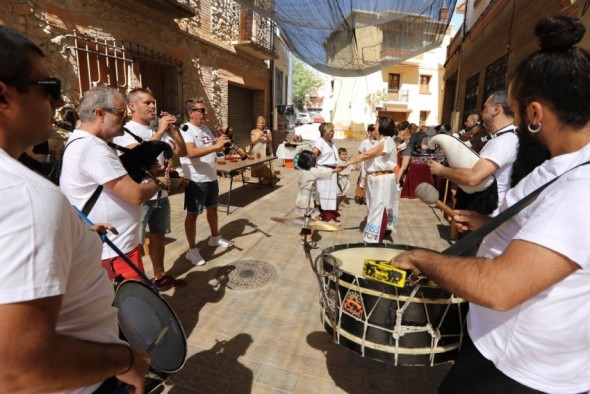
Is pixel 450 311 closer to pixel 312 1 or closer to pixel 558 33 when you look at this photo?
pixel 558 33

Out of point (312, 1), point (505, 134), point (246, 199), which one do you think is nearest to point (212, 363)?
point (505, 134)

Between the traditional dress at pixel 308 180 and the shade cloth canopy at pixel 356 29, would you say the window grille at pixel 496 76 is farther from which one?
the traditional dress at pixel 308 180

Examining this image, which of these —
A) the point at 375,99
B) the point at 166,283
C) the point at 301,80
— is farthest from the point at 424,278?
the point at 301,80

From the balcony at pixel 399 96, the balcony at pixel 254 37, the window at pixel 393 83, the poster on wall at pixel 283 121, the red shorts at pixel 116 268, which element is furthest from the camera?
the window at pixel 393 83

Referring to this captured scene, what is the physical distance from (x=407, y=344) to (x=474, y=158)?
6.20 ft

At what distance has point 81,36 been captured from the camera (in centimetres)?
596

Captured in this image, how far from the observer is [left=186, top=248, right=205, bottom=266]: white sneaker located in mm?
4320

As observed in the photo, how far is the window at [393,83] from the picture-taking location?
109 ft

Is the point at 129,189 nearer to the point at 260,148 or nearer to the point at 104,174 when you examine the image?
the point at 104,174

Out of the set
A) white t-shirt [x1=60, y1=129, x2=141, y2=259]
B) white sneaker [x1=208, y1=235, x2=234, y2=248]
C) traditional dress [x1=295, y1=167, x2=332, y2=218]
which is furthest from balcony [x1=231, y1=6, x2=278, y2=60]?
white t-shirt [x1=60, y1=129, x2=141, y2=259]

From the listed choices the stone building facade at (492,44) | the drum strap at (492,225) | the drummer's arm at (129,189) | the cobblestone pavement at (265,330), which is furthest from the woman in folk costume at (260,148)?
the drum strap at (492,225)

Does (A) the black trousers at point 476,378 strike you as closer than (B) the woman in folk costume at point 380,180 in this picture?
Yes

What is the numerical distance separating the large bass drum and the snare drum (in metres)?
0.89

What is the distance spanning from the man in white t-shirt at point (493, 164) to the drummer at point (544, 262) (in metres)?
1.52
